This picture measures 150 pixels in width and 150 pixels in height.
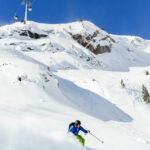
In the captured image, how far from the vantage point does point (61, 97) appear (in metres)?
14.5

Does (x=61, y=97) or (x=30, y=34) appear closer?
(x=61, y=97)

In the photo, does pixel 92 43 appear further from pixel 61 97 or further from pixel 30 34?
pixel 61 97

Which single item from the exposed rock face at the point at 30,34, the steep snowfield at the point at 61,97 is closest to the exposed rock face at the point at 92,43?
the steep snowfield at the point at 61,97

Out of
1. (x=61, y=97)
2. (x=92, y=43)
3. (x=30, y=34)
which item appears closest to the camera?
(x=61, y=97)

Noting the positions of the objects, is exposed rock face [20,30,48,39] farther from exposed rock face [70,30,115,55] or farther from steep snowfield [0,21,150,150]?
exposed rock face [70,30,115,55]

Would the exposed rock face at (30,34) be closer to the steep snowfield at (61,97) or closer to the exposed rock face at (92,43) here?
the steep snowfield at (61,97)

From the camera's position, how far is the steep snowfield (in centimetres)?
580

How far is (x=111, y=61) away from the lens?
128 feet

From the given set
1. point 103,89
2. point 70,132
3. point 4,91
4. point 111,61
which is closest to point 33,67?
point 4,91

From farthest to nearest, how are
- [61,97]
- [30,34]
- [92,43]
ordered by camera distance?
[92,43]
[30,34]
[61,97]

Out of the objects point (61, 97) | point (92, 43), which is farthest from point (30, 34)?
point (61, 97)

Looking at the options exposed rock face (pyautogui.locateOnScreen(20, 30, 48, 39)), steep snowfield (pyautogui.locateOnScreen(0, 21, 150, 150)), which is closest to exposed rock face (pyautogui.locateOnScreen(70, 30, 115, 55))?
steep snowfield (pyautogui.locateOnScreen(0, 21, 150, 150))

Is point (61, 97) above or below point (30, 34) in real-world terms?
below

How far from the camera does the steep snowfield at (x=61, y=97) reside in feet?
19.0
